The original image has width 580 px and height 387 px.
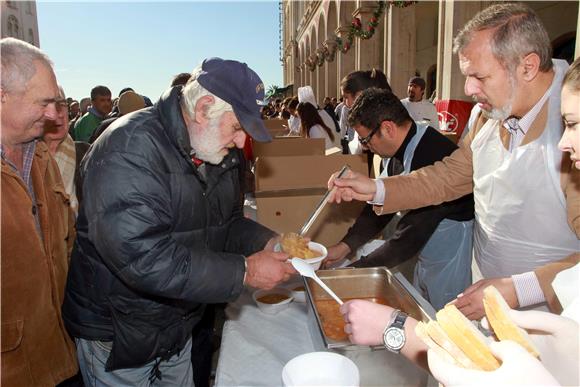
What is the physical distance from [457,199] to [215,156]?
131 centimetres

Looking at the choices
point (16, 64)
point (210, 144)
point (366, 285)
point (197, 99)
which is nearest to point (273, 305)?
point (366, 285)

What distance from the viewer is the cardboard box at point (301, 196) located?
7.75ft

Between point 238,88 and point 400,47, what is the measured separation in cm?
833

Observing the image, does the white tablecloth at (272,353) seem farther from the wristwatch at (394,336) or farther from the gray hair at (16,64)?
the gray hair at (16,64)

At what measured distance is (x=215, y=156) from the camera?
4.49ft

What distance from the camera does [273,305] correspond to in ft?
4.88

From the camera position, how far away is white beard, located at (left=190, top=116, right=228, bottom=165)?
1313 mm

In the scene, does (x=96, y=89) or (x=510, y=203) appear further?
(x=96, y=89)

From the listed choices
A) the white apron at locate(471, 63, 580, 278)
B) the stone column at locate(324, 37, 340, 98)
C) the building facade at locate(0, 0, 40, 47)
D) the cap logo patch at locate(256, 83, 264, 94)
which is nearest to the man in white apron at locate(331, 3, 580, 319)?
the white apron at locate(471, 63, 580, 278)

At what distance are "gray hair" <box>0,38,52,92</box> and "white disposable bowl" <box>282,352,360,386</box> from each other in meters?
1.29

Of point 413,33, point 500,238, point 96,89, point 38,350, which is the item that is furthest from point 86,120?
point 413,33

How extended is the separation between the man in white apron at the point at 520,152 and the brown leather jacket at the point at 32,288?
141 centimetres

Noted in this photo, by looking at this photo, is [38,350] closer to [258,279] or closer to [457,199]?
[258,279]

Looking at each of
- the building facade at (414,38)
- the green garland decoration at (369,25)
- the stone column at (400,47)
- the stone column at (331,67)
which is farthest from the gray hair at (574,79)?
the stone column at (331,67)
